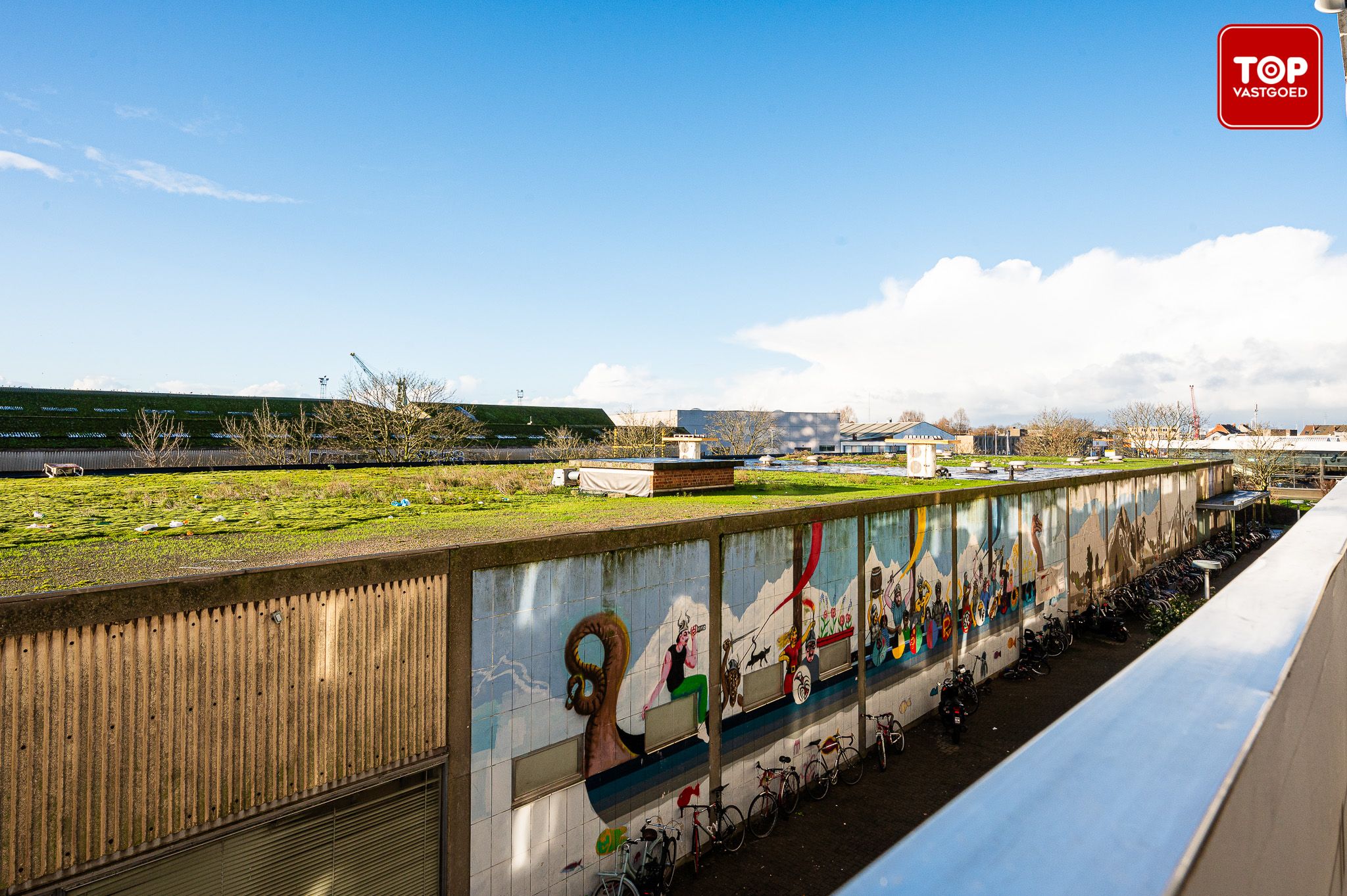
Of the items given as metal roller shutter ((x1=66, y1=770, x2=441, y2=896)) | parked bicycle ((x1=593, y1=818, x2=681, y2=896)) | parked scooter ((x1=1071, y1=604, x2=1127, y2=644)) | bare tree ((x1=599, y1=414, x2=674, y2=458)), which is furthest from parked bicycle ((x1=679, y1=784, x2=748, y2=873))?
bare tree ((x1=599, y1=414, x2=674, y2=458))

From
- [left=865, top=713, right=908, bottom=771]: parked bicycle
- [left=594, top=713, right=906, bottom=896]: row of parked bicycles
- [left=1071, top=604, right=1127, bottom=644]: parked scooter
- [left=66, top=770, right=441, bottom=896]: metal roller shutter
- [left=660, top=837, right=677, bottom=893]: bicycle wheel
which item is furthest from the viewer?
[left=1071, top=604, right=1127, bottom=644]: parked scooter

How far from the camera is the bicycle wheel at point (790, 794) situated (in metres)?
11.6

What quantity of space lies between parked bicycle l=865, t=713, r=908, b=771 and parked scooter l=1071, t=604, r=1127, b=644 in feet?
37.7

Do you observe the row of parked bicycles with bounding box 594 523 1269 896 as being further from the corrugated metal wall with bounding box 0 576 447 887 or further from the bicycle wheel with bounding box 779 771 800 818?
the corrugated metal wall with bounding box 0 576 447 887

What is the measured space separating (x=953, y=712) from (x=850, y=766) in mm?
2854

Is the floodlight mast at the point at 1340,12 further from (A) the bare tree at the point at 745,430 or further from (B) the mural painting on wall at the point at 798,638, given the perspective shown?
(A) the bare tree at the point at 745,430

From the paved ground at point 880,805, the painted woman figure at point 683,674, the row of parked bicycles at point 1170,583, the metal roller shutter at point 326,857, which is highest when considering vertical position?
the painted woman figure at point 683,674

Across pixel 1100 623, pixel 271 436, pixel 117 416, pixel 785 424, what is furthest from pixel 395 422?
pixel 785 424

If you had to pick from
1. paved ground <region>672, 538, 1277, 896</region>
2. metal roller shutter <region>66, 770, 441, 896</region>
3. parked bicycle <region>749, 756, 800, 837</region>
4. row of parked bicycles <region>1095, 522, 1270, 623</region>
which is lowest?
paved ground <region>672, 538, 1277, 896</region>

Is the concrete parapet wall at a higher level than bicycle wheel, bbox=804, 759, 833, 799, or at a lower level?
higher

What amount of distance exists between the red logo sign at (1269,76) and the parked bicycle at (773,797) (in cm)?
1096

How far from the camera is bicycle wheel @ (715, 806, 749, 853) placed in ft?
34.5

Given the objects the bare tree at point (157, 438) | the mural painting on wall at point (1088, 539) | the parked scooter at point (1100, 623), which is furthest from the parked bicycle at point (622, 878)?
the bare tree at point (157, 438)

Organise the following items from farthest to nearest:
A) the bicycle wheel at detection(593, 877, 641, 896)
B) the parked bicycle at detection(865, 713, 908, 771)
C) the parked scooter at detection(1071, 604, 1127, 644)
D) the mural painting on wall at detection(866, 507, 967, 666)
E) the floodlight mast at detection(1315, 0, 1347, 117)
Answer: the parked scooter at detection(1071, 604, 1127, 644) → the mural painting on wall at detection(866, 507, 967, 666) → the parked bicycle at detection(865, 713, 908, 771) → the bicycle wheel at detection(593, 877, 641, 896) → the floodlight mast at detection(1315, 0, 1347, 117)
